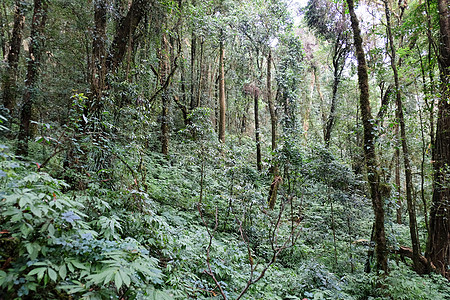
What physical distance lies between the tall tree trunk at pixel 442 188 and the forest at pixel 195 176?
0.10 ft

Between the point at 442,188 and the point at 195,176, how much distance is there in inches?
246

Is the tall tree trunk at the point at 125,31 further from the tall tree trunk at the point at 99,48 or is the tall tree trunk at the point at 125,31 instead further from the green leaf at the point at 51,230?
the green leaf at the point at 51,230

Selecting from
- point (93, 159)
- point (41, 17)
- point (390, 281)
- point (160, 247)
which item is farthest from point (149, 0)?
point (390, 281)

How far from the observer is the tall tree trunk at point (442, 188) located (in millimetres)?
5480

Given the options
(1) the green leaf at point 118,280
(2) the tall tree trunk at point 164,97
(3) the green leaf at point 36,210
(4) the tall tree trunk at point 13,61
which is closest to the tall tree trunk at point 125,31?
(2) the tall tree trunk at point 164,97

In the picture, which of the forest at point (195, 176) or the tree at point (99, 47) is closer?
the forest at point (195, 176)

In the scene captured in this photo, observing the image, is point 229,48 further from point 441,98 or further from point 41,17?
point 441,98

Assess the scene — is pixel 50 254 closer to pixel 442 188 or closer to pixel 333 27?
pixel 442 188

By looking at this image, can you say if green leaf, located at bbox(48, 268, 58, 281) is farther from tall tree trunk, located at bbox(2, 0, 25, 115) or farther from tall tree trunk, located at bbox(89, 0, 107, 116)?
tall tree trunk, located at bbox(2, 0, 25, 115)

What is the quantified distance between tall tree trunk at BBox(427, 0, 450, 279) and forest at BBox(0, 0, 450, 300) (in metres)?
0.03

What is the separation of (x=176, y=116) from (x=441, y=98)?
36.9ft

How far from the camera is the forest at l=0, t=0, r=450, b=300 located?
1.86 m

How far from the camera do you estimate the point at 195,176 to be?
25.2 feet

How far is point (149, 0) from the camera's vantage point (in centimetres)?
650
